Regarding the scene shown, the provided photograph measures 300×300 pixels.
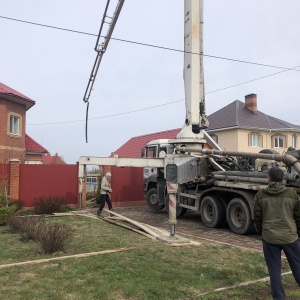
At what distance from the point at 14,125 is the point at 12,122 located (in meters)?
0.37

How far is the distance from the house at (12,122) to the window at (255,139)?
76.5 ft

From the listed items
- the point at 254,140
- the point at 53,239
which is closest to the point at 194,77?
the point at 53,239

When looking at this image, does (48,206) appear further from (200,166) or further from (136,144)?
(136,144)

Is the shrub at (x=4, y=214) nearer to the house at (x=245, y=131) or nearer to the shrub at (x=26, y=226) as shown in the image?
the shrub at (x=26, y=226)

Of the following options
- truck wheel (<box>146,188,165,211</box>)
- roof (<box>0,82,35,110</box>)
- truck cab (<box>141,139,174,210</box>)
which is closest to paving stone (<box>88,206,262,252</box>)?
truck wheel (<box>146,188,165,211</box>)

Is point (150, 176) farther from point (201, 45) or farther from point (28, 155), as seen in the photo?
point (28, 155)

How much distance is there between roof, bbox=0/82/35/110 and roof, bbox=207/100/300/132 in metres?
20.9

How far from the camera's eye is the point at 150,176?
50.7 feet

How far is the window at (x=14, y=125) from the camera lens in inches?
937

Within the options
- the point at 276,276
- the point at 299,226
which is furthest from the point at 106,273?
the point at 299,226

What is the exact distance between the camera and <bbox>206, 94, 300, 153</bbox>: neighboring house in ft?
123

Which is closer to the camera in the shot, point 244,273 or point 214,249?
point 244,273

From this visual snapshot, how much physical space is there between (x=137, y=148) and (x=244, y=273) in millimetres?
28648

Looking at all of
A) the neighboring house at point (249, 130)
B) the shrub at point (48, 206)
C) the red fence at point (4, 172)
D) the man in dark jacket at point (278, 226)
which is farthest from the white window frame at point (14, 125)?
the man in dark jacket at point (278, 226)
